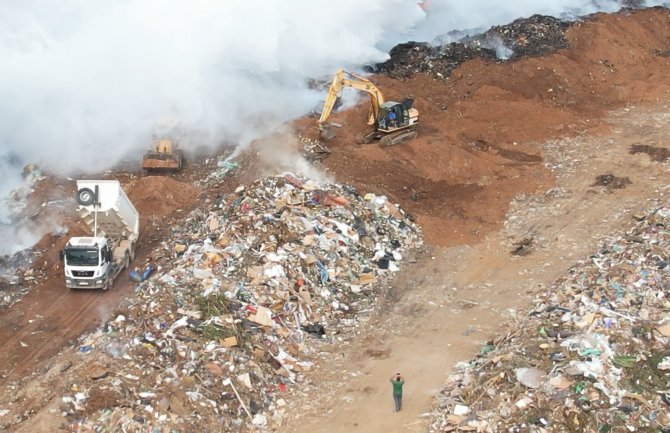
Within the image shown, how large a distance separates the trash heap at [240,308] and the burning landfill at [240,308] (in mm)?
26

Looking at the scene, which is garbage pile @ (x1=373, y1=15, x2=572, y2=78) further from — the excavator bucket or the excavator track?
the excavator bucket

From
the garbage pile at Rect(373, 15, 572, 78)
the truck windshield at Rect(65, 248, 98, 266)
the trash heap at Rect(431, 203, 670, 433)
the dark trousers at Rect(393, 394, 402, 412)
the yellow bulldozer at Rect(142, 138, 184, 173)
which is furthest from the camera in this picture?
the garbage pile at Rect(373, 15, 572, 78)

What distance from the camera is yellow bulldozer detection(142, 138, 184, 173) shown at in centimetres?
2522

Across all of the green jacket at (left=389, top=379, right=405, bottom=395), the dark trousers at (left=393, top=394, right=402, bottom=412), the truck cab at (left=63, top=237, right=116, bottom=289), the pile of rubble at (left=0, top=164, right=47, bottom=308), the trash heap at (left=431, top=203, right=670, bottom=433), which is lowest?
the pile of rubble at (left=0, top=164, right=47, bottom=308)

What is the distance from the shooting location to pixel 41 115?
1105 inches

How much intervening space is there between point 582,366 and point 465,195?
1110 centimetres

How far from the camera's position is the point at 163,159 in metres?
25.3

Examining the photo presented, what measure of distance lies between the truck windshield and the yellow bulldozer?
22.0 ft

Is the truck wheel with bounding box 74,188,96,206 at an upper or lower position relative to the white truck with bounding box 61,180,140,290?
upper

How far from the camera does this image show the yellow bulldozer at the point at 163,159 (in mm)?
25219

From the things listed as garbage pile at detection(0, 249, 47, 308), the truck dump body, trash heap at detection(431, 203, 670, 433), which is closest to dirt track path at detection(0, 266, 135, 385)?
garbage pile at detection(0, 249, 47, 308)

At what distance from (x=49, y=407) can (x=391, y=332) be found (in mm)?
7396

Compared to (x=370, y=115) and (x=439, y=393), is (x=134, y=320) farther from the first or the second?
(x=370, y=115)

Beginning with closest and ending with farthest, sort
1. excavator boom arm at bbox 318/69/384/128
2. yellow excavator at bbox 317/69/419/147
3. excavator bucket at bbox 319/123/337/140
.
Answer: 1. excavator boom arm at bbox 318/69/384/128
2. yellow excavator at bbox 317/69/419/147
3. excavator bucket at bbox 319/123/337/140
